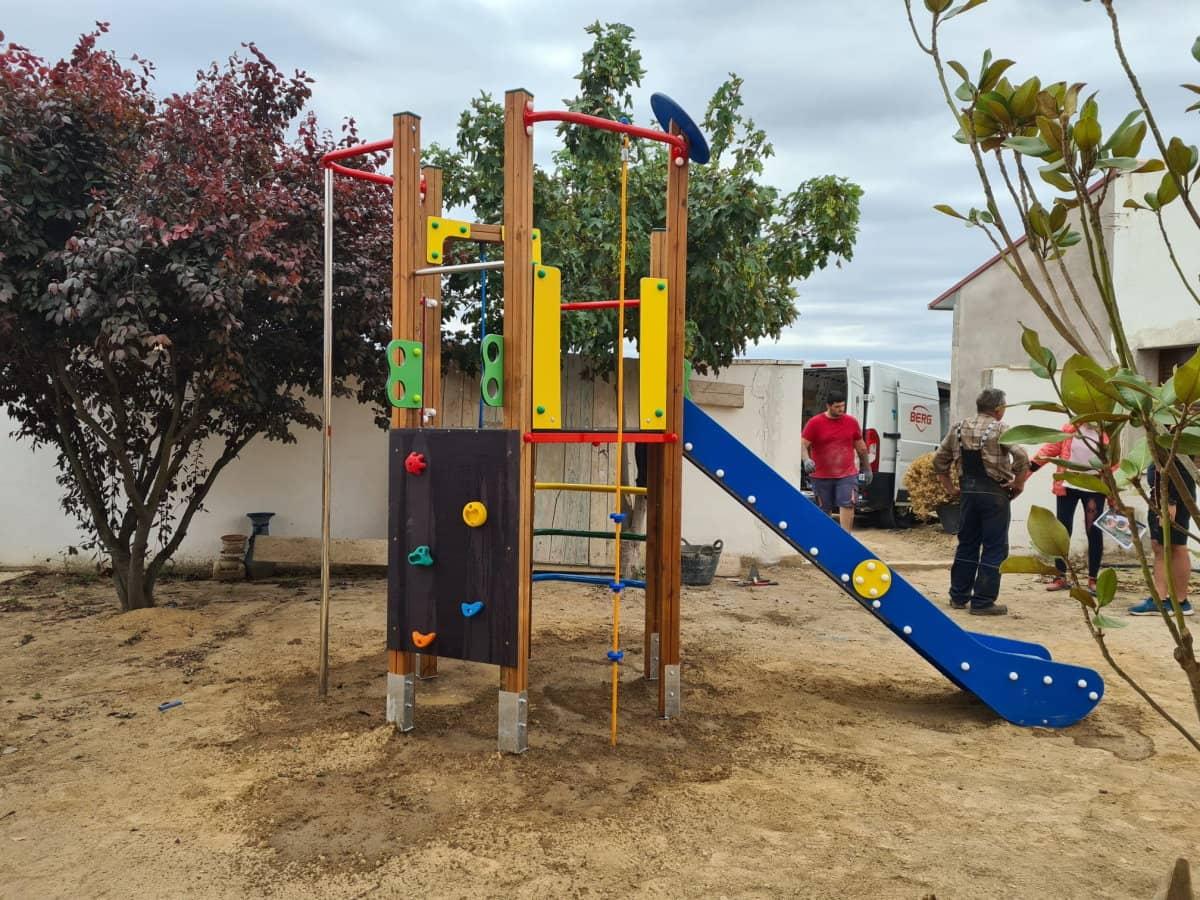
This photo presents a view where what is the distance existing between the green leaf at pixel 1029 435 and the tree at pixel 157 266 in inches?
202

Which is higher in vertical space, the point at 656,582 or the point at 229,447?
the point at 229,447

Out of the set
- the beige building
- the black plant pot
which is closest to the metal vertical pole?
the beige building

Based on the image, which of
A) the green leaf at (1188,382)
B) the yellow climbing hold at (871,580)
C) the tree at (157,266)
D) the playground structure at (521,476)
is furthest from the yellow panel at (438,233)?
the green leaf at (1188,382)

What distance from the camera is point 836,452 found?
9023 mm

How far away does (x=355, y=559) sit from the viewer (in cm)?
812

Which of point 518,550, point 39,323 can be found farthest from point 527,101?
point 39,323

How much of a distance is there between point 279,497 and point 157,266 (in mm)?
2999

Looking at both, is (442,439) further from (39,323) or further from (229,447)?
(229,447)

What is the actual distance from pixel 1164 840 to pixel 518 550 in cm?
248

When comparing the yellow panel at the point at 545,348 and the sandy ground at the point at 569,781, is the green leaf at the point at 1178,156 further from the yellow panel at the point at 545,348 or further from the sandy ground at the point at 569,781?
the yellow panel at the point at 545,348

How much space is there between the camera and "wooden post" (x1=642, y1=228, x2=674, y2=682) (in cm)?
444

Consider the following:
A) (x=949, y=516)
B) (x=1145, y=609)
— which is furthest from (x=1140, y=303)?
(x=1145, y=609)

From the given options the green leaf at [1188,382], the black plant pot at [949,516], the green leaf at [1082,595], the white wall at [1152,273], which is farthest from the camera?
the black plant pot at [949,516]

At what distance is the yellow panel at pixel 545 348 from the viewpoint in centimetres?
377
